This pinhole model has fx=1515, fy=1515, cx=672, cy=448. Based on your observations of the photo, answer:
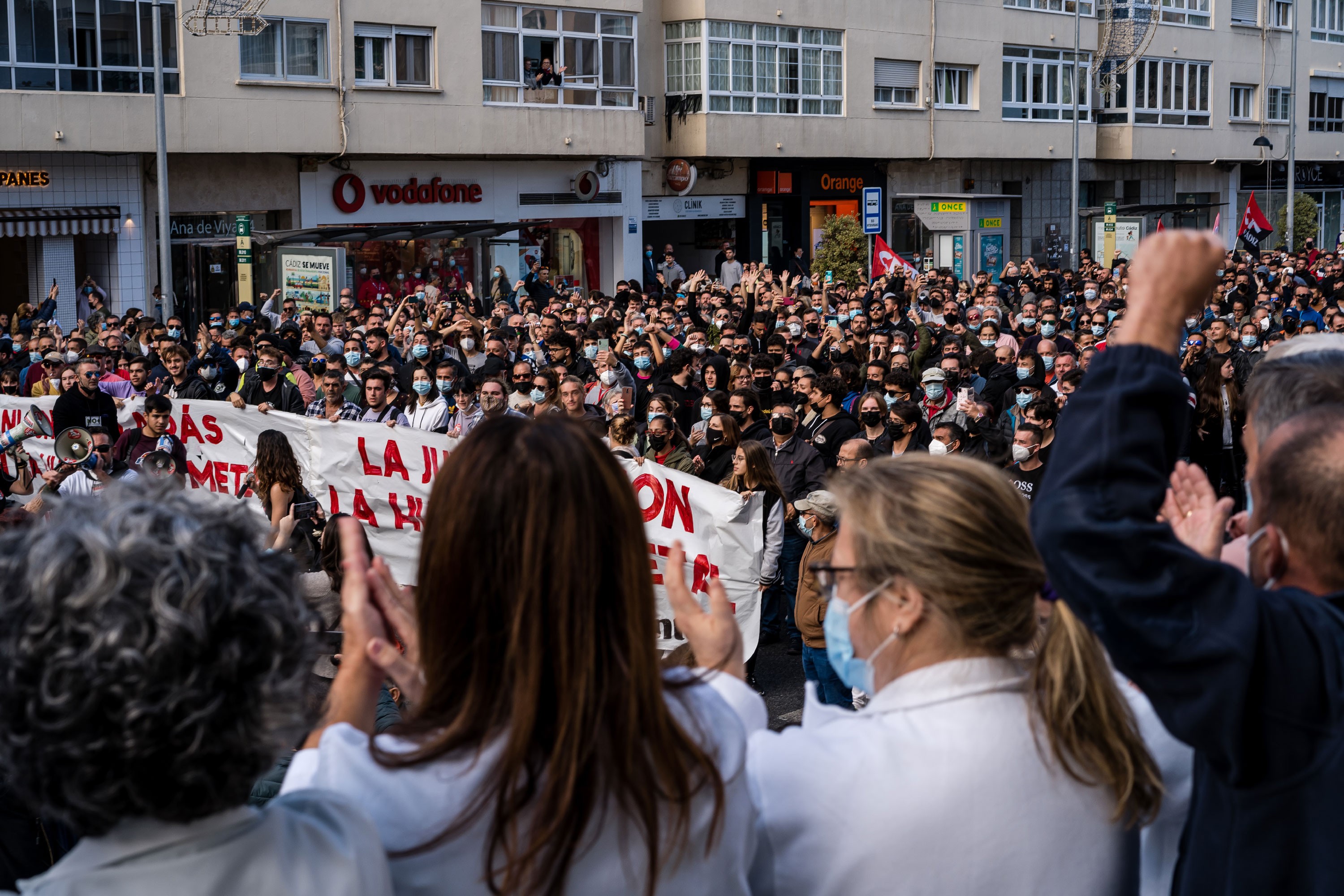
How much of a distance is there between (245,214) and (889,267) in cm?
1221

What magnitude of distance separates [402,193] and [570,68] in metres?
4.64

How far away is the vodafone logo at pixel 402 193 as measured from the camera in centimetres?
2942

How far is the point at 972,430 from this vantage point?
10.4 meters

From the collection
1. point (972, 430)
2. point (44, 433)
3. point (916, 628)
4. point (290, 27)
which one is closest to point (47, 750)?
point (916, 628)

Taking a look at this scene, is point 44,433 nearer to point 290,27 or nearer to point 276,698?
point 276,698

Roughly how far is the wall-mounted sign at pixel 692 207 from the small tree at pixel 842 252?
19.2 ft

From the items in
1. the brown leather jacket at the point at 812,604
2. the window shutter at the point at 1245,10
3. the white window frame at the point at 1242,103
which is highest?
the window shutter at the point at 1245,10

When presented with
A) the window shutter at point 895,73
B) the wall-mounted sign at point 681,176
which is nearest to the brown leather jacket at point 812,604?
the wall-mounted sign at point 681,176

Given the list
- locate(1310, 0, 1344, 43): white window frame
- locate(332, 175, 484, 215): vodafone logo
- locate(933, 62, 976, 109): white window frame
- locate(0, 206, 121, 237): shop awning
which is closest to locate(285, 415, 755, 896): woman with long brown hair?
locate(0, 206, 121, 237): shop awning

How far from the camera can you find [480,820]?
6.40 ft

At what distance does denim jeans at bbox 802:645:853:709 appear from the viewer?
7375 mm

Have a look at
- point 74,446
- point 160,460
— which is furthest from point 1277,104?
point 160,460

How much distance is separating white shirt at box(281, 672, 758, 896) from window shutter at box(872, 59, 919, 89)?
121 ft

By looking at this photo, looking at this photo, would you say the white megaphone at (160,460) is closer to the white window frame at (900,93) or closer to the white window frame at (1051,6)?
the white window frame at (900,93)
